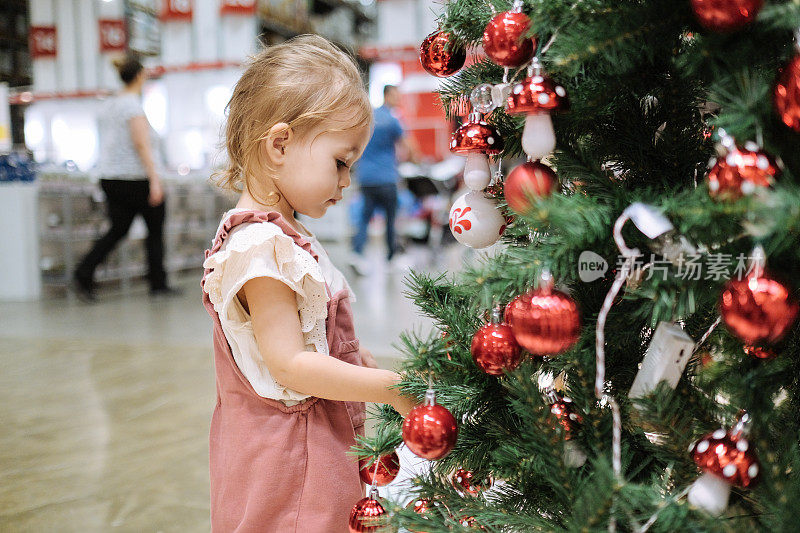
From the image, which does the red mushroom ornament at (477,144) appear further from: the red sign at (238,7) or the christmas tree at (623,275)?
the red sign at (238,7)

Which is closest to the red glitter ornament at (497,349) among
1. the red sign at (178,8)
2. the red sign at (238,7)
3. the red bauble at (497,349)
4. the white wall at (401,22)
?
the red bauble at (497,349)

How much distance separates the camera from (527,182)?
0.63 metres

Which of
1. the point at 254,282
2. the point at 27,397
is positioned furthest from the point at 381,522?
the point at 27,397

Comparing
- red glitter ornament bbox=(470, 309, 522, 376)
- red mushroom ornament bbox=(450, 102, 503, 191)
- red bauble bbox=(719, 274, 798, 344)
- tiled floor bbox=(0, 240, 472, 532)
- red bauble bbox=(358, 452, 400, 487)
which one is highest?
red mushroom ornament bbox=(450, 102, 503, 191)

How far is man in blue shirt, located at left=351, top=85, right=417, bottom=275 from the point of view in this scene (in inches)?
204

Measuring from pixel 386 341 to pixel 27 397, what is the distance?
134cm

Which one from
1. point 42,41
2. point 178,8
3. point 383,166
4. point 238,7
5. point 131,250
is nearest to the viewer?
point 383,166

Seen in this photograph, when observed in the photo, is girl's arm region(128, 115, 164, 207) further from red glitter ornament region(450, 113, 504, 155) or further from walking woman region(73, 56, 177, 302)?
red glitter ornament region(450, 113, 504, 155)

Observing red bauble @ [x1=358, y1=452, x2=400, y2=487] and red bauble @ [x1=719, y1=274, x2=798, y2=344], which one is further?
red bauble @ [x1=358, y1=452, x2=400, y2=487]

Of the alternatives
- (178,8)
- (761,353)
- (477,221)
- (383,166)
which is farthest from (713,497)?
(178,8)

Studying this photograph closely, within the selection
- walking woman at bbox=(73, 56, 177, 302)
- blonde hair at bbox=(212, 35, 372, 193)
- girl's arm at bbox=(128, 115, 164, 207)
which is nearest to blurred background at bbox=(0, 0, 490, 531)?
blonde hair at bbox=(212, 35, 372, 193)

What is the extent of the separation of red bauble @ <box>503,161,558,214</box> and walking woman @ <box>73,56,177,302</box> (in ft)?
12.3

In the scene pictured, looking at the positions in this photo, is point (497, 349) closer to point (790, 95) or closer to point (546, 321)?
point (546, 321)

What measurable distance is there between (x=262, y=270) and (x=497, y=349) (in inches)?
11.6
